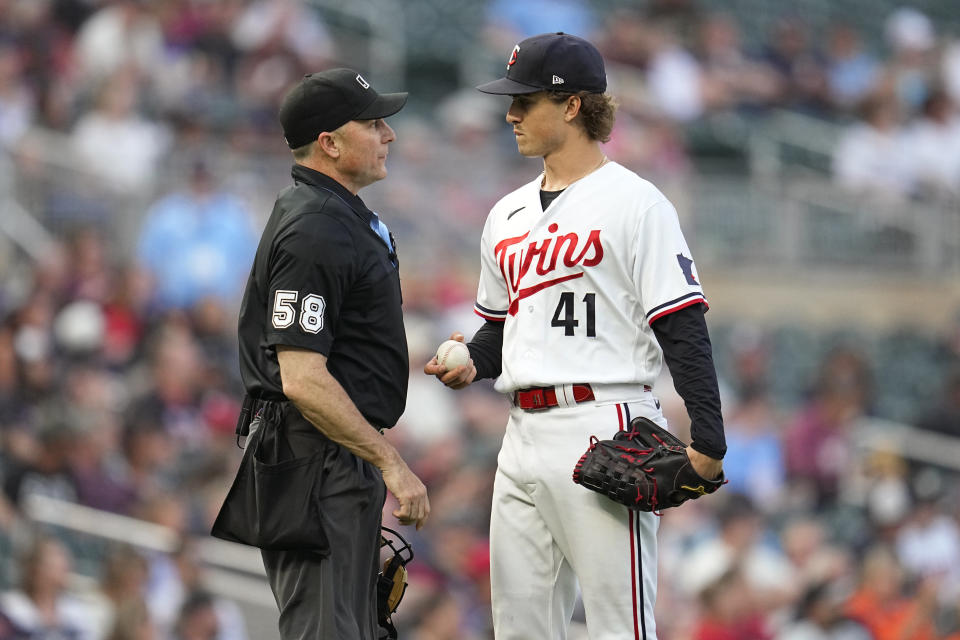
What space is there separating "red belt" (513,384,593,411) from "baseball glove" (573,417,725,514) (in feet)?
0.52

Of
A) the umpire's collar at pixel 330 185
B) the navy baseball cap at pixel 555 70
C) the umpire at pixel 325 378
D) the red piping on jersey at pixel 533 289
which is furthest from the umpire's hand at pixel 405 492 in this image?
the navy baseball cap at pixel 555 70

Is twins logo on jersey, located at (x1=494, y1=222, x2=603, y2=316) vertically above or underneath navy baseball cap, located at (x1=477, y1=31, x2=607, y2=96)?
underneath

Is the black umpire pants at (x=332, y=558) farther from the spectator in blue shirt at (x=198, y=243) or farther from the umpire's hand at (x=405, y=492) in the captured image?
the spectator in blue shirt at (x=198, y=243)

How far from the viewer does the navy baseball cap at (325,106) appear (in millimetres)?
3658

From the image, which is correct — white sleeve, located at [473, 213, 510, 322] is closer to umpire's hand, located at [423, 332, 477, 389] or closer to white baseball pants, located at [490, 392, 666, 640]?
umpire's hand, located at [423, 332, 477, 389]

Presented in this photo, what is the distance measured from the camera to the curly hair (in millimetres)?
3719

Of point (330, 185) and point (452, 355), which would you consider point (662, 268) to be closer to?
point (452, 355)

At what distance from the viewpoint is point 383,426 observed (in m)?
3.75

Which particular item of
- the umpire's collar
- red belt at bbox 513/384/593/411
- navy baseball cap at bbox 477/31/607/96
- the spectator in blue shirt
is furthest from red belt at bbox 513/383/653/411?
the spectator in blue shirt

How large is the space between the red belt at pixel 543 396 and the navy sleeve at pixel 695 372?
0.75 ft

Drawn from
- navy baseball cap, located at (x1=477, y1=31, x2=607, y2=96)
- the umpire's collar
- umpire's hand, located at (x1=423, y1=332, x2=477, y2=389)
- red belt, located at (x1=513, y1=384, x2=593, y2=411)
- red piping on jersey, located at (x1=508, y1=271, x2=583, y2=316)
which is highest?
navy baseball cap, located at (x1=477, y1=31, x2=607, y2=96)

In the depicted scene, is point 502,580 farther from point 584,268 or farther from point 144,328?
point 144,328

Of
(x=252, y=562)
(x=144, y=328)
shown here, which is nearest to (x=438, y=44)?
(x=144, y=328)

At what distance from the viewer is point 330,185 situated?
12.1 ft
